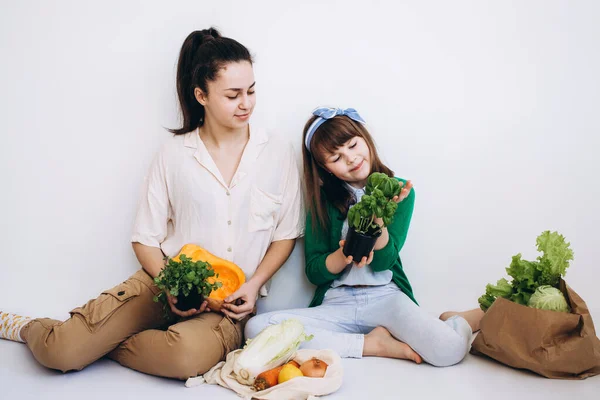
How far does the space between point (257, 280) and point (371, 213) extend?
763 millimetres

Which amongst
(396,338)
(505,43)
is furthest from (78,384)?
(505,43)

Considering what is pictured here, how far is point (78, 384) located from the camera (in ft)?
8.38

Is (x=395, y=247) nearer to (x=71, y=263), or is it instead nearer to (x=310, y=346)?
(x=310, y=346)

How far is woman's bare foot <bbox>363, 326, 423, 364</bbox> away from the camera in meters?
2.79

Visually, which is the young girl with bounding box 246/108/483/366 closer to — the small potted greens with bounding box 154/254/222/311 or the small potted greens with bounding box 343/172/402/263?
the small potted greens with bounding box 343/172/402/263

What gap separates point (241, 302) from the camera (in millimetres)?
3004

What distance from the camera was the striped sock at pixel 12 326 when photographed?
120 inches

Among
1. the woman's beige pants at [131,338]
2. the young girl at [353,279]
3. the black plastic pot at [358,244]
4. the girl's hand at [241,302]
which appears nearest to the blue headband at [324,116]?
the young girl at [353,279]

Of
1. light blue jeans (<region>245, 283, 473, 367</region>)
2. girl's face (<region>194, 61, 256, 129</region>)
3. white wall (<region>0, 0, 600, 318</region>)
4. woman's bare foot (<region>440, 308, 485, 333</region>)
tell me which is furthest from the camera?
white wall (<region>0, 0, 600, 318</region>)

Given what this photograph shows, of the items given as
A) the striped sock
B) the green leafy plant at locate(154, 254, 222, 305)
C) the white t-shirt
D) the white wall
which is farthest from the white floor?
the white wall

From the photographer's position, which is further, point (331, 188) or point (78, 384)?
point (331, 188)

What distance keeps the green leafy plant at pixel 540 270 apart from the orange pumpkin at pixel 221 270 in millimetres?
1195

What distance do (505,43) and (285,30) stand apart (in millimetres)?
1196

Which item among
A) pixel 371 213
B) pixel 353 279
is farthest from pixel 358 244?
pixel 353 279
